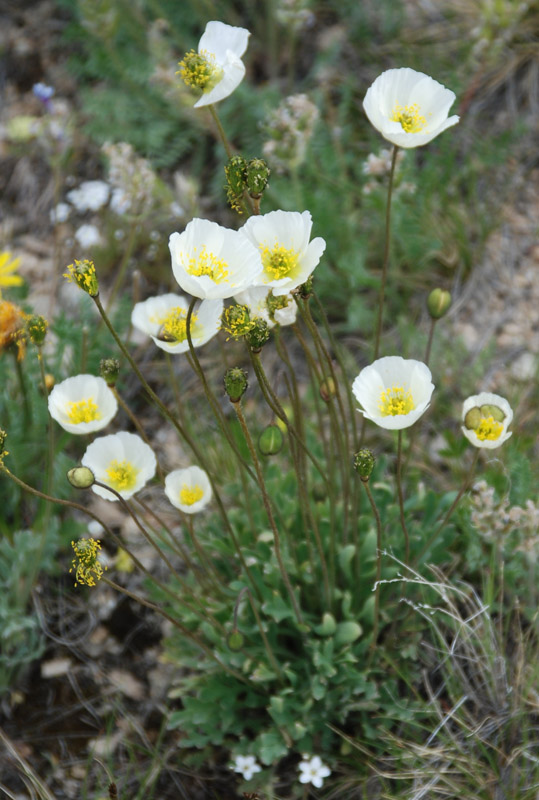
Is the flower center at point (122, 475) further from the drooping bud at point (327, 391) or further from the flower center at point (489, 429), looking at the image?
the flower center at point (489, 429)

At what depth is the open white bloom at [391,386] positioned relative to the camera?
1634 millimetres

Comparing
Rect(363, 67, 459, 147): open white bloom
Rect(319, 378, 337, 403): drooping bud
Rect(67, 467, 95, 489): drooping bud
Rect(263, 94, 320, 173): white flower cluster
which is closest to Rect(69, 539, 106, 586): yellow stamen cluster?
Rect(67, 467, 95, 489): drooping bud

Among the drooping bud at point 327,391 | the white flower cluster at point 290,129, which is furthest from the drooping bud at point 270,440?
the white flower cluster at point 290,129

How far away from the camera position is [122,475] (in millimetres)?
1807

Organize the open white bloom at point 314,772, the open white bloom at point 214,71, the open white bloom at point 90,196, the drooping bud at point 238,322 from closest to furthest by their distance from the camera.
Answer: the drooping bud at point 238,322
the open white bloom at point 214,71
the open white bloom at point 314,772
the open white bloom at point 90,196

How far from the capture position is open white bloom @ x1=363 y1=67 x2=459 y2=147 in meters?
1.69

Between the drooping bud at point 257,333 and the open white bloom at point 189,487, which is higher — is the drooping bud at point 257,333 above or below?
above

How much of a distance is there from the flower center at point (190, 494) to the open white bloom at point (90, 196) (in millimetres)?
1743

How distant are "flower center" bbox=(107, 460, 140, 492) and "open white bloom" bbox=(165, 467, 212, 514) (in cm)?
7

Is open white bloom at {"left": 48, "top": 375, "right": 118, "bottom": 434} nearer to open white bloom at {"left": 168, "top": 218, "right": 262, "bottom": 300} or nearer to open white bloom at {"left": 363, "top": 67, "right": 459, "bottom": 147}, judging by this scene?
open white bloom at {"left": 168, "top": 218, "right": 262, "bottom": 300}

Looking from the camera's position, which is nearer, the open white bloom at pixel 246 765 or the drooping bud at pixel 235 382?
the drooping bud at pixel 235 382

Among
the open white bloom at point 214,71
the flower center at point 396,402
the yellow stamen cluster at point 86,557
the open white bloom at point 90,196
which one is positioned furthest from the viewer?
the open white bloom at point 90,196

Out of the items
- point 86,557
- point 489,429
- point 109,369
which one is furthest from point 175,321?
point 489,429

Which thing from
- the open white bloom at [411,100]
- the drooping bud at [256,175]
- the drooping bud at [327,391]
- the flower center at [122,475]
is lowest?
the flower center at [122,475]
